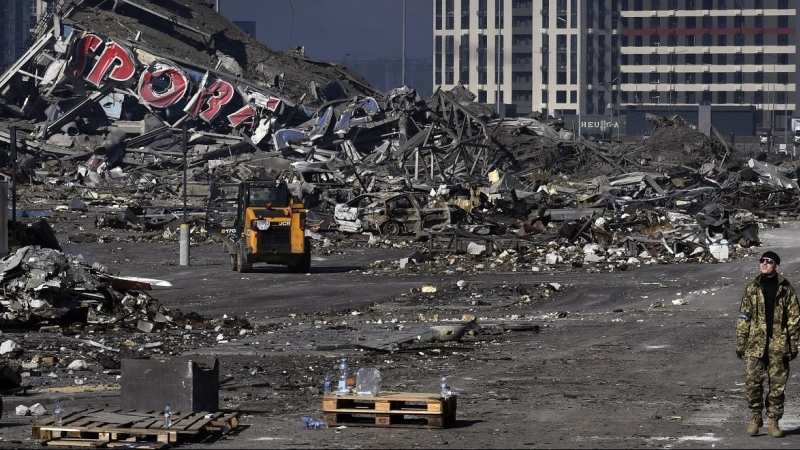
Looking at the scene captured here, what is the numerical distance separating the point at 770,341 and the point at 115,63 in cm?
6385

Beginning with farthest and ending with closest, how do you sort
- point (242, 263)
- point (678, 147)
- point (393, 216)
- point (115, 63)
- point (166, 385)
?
point (115, 63) → point (678, 147) → point (393, 216) → point (242, 263) → point (166, 385)

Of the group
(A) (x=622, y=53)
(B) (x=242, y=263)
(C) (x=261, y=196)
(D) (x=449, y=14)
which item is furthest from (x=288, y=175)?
(A) (x=622, y=53)

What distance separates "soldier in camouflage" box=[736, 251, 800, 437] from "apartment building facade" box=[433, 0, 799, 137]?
156 meters

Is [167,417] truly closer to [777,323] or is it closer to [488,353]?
[777,323]

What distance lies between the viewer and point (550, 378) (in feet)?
49.3

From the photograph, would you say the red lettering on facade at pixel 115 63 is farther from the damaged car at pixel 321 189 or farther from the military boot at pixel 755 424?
the military boot at pixel 755 424

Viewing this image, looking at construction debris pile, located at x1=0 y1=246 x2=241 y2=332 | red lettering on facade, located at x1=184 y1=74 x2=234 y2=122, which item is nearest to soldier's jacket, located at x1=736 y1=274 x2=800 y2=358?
construction debris pile, located at x1=0 y1=246 x2=241 y2=332

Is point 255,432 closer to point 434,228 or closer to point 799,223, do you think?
point 434,228

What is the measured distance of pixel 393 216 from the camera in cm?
3869

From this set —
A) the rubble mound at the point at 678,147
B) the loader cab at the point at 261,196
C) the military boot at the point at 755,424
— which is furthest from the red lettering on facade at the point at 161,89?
the military boot at the point at 755,424

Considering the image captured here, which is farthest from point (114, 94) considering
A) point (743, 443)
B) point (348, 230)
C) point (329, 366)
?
point (743, 443)

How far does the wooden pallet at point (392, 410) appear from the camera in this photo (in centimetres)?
1181

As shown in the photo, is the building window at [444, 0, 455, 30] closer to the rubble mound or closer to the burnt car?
the rubble mound

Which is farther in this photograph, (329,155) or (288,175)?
(329,155)
